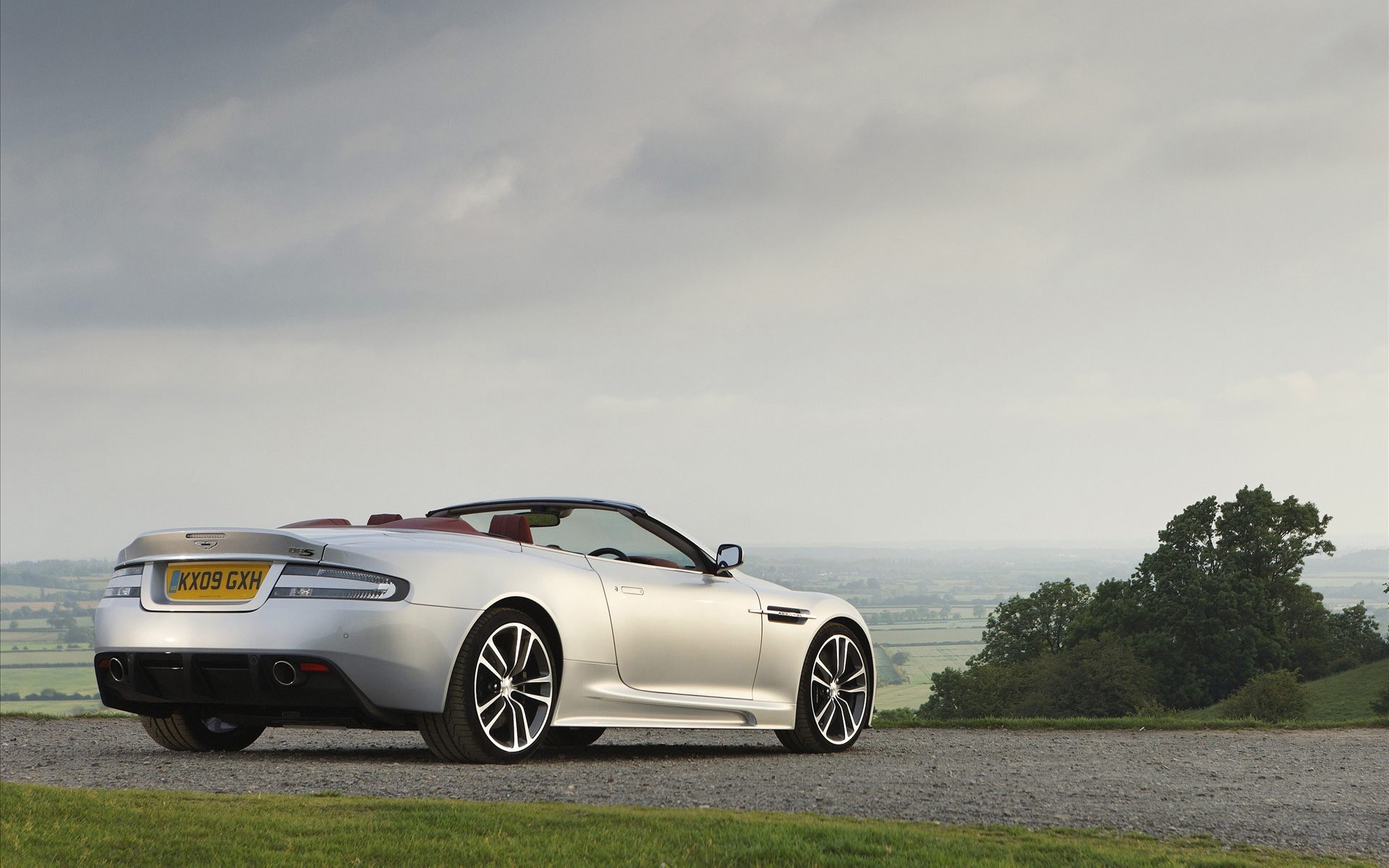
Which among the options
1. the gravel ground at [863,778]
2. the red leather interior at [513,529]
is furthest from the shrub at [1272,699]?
the red leather interior at [513,529]

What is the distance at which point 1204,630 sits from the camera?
63062 mm

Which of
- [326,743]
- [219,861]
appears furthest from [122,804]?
[326,743]

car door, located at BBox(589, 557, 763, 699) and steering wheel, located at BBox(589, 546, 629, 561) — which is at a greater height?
steering wheel, located at BBox(589, 546, 629, 561)

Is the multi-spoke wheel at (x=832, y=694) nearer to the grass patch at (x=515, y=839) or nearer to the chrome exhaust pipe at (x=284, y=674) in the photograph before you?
the grass patch at (x=515, y=839)

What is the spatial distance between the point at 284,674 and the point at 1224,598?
6204 cm

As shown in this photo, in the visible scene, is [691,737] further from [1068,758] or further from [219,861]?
Result: [219,861]

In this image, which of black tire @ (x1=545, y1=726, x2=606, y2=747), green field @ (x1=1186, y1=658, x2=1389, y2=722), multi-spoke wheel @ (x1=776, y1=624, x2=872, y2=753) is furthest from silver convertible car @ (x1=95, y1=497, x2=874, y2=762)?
green field @ (x1=1186, y1=658, x2=1389, y2=722)

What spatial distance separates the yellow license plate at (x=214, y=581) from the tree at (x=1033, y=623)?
6893 cm

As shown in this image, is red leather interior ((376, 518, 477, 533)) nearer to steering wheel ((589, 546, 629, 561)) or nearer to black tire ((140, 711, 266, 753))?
steering wheel ((589, 546, 629, 561))

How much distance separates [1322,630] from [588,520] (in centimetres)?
6408

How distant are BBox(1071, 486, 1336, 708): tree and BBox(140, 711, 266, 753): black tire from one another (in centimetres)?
6047

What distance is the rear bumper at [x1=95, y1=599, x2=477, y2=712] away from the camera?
274 inches

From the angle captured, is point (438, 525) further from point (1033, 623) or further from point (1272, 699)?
point (1033, 623)

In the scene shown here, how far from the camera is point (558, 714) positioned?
25.8ft
